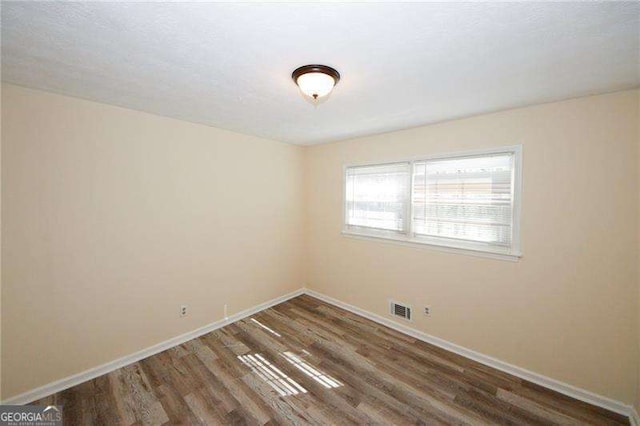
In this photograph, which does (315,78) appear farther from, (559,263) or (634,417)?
(634,417)

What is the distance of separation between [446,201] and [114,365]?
3783 mm

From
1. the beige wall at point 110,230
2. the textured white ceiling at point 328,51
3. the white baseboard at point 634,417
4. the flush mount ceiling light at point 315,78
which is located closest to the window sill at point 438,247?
the white baseboard at point 634,417

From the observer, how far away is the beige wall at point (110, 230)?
6.42ft

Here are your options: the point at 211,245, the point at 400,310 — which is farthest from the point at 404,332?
the point at 211,245

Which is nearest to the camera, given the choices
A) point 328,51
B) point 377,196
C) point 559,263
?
point 328,51

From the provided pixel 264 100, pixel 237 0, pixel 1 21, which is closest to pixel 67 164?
pixel 1 21

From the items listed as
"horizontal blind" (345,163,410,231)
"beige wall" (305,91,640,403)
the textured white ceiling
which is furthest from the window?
the textured white ceiling

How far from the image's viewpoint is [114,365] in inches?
94.1

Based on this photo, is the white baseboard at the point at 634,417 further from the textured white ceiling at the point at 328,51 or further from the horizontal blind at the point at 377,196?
the textured white ceiling at the point at 328,51

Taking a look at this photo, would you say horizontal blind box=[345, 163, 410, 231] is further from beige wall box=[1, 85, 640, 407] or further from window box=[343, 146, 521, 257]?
beige wall box=[1, 85, 640, 407]

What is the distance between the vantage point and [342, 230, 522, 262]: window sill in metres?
2.40

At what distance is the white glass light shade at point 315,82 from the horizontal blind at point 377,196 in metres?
1.79

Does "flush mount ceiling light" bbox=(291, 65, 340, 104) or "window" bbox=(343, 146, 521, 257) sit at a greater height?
"flush mount ceiling light" bbox=(291, 65, 340, 104)

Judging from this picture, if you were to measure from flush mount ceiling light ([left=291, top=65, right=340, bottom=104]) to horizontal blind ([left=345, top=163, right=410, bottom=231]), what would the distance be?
1.79 m
